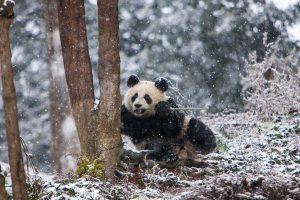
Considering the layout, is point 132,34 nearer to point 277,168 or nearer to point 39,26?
point 39,26

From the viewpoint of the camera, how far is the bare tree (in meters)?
6.23

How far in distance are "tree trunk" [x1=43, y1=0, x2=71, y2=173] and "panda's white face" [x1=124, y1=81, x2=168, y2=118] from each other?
491cm

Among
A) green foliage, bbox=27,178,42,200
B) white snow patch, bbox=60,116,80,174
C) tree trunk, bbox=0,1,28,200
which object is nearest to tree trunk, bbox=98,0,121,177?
green foliage, bbox=27,178,42,200

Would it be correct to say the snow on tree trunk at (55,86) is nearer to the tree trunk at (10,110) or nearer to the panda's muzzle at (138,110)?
the panda's muzzle at (138,110)

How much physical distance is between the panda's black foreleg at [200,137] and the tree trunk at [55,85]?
5.31 meters

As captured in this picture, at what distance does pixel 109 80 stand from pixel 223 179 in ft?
5.90

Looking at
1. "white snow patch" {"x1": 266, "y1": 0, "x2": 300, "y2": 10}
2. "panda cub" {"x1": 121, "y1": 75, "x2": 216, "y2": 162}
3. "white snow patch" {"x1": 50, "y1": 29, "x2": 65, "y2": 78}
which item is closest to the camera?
"panda cub" {"x1": 121, "y1": 75, "x2": 216, "y2": 162}

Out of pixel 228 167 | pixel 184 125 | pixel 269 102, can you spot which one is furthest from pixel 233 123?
pixel 228 167

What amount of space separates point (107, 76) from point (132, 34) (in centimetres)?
1234

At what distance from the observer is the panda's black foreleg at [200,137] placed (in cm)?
Answer: 827

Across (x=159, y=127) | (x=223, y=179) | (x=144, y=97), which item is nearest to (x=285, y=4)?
(x=144, y=97)

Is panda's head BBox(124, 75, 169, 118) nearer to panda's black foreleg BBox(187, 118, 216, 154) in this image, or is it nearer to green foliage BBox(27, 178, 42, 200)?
panda's black foreleg BBox(187, 118, 216, 154)

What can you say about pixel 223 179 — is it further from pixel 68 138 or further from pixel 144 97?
pixel 68 138

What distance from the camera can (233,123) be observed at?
12.2 metres
